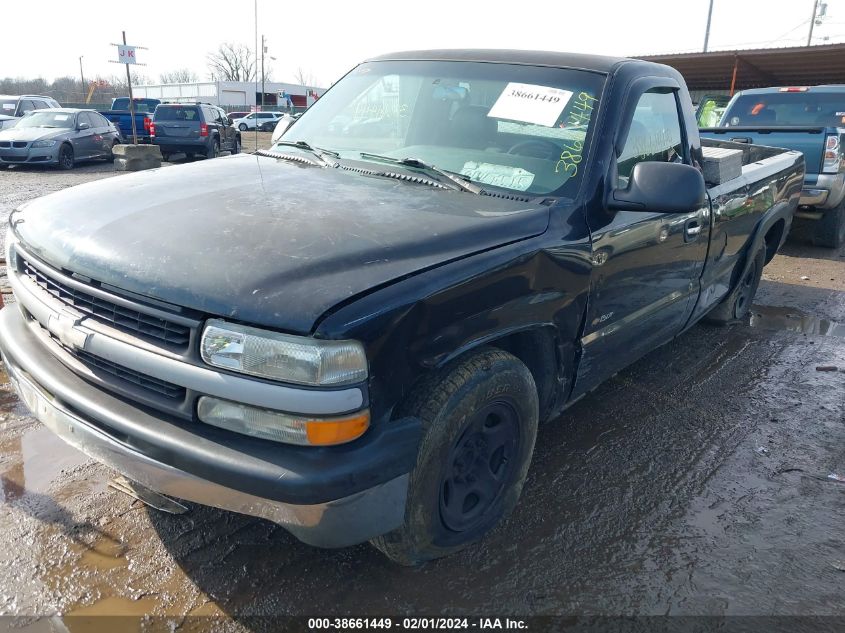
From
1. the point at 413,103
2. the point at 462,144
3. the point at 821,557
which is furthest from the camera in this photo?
the point at 413,103

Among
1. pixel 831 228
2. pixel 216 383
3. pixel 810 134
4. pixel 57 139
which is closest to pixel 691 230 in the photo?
pixel 216 383

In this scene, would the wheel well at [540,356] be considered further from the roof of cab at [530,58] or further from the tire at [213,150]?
the tire at [213,150]

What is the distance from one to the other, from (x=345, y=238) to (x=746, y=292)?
14.3 feet

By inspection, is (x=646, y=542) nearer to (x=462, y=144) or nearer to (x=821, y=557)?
(x=821, y=557)

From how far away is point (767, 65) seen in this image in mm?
16734

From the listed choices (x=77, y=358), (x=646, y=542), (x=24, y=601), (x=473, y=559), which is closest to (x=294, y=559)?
(x=473, y=559)

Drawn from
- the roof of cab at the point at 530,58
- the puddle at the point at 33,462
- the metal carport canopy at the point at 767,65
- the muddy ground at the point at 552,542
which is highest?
the metal carport canopy at the point at 767,65

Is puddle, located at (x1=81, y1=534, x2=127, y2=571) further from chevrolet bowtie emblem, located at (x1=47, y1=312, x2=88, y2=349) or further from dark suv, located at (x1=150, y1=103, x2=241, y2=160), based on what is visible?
dark suv, located at (x1=150, y1=103, x2=241, y2=160)

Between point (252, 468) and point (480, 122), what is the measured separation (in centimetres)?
195

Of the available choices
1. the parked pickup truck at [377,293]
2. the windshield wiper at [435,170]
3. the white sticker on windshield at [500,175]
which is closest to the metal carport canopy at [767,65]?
the parked pickup truck at [377,293]

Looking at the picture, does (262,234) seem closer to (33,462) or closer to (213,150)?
(33,462)

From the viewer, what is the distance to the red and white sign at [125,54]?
16.3 meters

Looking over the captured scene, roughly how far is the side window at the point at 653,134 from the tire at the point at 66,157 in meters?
15.3

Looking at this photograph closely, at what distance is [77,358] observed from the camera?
230cm
